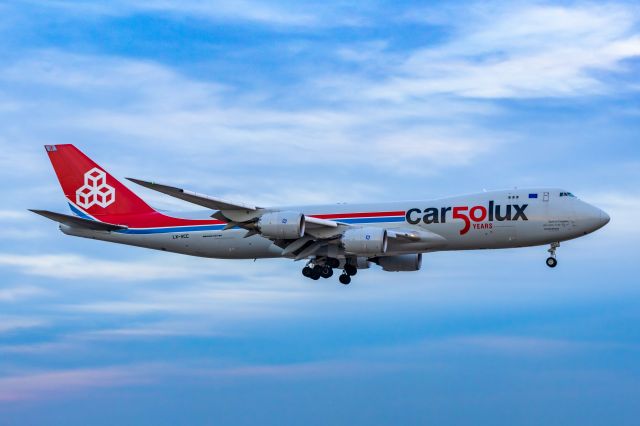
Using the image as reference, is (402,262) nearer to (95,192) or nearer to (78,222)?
(78,222)

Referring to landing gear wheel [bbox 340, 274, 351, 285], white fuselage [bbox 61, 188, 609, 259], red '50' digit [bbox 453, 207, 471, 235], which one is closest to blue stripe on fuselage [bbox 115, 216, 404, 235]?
white fuselage [bbox 61, 188, 609, 259]

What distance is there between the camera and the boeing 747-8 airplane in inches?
2151

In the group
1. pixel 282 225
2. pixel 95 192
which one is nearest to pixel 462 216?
pixel 282 225

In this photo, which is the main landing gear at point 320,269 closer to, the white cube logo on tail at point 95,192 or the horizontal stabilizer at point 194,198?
the horizontal stabilizer at point 194,198

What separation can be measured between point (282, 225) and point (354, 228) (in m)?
4.86

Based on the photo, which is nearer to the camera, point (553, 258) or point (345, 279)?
point (553, 258)

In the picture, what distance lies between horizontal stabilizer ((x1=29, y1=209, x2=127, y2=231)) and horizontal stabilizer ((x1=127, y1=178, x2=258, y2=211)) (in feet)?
30.9

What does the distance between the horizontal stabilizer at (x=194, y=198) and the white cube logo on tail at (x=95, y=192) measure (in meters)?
13.0

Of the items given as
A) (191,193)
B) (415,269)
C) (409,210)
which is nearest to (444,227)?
(409,210)

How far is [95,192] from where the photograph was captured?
216ft

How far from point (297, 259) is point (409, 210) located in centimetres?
703

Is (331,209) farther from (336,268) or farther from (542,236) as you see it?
(542,236)

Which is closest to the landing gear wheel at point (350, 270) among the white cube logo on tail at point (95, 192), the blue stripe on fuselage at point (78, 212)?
the white cube logo on tail at point (95, 192)

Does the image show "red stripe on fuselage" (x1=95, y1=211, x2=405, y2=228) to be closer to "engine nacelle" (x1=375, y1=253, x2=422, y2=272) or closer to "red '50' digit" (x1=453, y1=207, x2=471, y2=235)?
"engine nacelle" (x1=375, y1=253, x2=422, y2=272)
